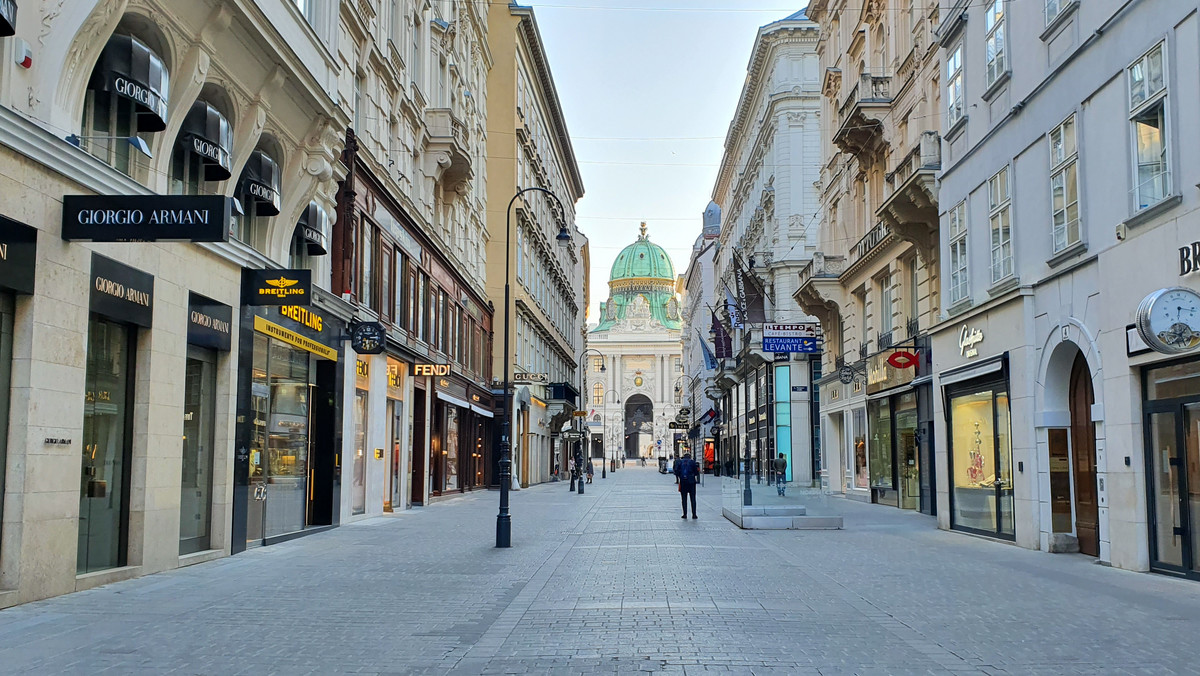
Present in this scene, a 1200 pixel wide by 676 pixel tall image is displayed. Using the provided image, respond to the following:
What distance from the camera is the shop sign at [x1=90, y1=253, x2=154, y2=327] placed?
12.6 m

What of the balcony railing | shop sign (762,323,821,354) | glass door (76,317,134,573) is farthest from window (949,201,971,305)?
glass door (76,317,134,573)

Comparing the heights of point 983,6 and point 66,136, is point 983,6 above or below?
above

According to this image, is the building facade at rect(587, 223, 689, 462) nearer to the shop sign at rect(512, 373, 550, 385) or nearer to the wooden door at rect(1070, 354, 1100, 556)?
the shop sign at rect(512, 373, 550, 385)

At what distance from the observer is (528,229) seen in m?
52.9

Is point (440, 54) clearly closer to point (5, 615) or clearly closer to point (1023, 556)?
point (1023, 556)

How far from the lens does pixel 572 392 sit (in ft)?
223

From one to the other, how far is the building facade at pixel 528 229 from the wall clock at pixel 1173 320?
26496 mm

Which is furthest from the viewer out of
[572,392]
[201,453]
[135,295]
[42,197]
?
[572,392]

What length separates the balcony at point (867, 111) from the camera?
98.7ft

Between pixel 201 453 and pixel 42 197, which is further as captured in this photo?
pixel 201 453

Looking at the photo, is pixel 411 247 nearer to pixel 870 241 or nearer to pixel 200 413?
pixel 870 241

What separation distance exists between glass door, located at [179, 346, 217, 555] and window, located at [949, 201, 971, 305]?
14.2 meters

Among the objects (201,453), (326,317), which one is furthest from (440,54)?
(201,453)

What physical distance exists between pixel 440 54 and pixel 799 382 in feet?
72.8
